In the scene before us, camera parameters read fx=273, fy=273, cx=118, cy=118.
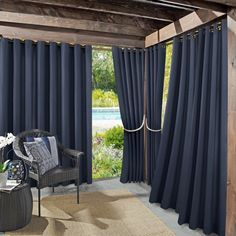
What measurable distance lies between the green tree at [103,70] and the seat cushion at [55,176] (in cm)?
158

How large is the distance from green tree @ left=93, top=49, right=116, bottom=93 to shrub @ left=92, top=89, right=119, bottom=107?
67 mm

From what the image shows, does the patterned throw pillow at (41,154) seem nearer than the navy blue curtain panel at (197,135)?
No

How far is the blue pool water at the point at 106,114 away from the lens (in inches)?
171

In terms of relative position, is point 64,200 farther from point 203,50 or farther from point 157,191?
point 203,50

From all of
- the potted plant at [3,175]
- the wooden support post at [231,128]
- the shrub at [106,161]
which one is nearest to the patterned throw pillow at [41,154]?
the potted plant at [3,175]

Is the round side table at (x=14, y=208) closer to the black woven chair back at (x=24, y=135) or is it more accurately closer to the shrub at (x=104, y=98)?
the black woven chair back at (x=24, y=135)

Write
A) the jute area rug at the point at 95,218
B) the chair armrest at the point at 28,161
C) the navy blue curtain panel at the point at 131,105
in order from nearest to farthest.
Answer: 1. the jute area rug at the point at 95,218
2. the chair armrest at the point at 28,161
3. the navy blue curtain panel at the point at 131,105

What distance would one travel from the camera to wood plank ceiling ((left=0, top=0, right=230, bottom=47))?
2994 millimetres

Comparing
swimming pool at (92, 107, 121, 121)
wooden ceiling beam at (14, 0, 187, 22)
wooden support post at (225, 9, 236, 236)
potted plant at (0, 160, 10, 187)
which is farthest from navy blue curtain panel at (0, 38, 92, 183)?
wooden support post at (225, 9, 236, 236)

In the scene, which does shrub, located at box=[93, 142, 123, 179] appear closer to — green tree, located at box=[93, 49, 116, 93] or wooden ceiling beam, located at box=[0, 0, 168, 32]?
green tree, located at box=[93, 49, 116, 93]

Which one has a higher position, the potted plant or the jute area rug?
the potted plant

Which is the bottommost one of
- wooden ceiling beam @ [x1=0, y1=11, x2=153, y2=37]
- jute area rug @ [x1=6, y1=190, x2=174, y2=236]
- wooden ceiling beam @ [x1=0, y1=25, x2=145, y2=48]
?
jute area rug @ [x1=6, y1=190, x2=174, y2=236]

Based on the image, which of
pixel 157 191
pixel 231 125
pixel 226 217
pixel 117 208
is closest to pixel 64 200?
pixel 117 208

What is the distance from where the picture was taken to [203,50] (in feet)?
9.11
